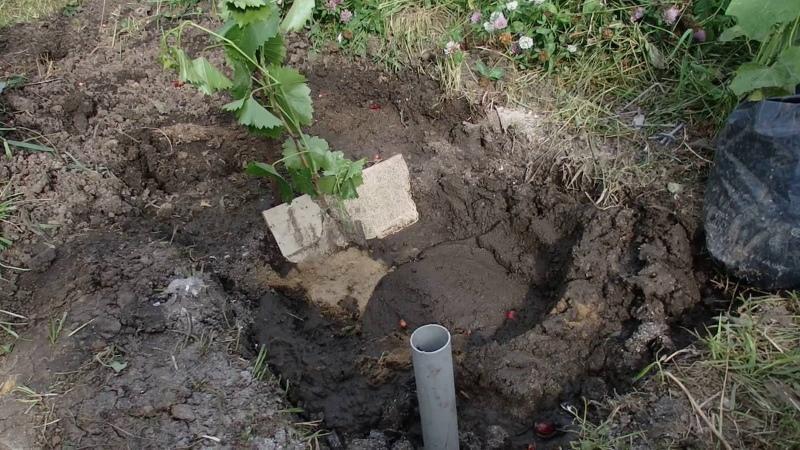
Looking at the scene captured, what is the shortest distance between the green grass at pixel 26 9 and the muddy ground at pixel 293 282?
2.85 ft

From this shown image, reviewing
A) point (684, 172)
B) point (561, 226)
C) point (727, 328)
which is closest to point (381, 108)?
point (561, 226)

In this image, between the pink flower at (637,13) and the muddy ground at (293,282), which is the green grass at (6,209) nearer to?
the muddy ground at (293,282)

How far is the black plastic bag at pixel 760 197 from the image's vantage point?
6.62 feet

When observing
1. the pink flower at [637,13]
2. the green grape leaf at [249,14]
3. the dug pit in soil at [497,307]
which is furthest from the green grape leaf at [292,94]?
the pink flower at [637,13]

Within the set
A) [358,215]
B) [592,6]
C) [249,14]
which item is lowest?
[358,215]

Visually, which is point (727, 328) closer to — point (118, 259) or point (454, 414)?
point (454, 414)

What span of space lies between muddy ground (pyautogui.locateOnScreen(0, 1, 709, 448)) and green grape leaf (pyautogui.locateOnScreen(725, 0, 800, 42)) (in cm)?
72

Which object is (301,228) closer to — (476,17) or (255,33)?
(255,33)

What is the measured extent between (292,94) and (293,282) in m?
0.82

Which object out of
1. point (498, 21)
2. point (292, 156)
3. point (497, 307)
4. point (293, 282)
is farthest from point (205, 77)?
point (498, 21)

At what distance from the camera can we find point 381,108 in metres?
3.33

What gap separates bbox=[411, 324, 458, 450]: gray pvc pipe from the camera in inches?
64.1

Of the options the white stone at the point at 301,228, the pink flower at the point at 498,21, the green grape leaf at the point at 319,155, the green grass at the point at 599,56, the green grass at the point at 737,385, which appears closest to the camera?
the green grass at the point at 737,385

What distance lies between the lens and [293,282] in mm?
2645
